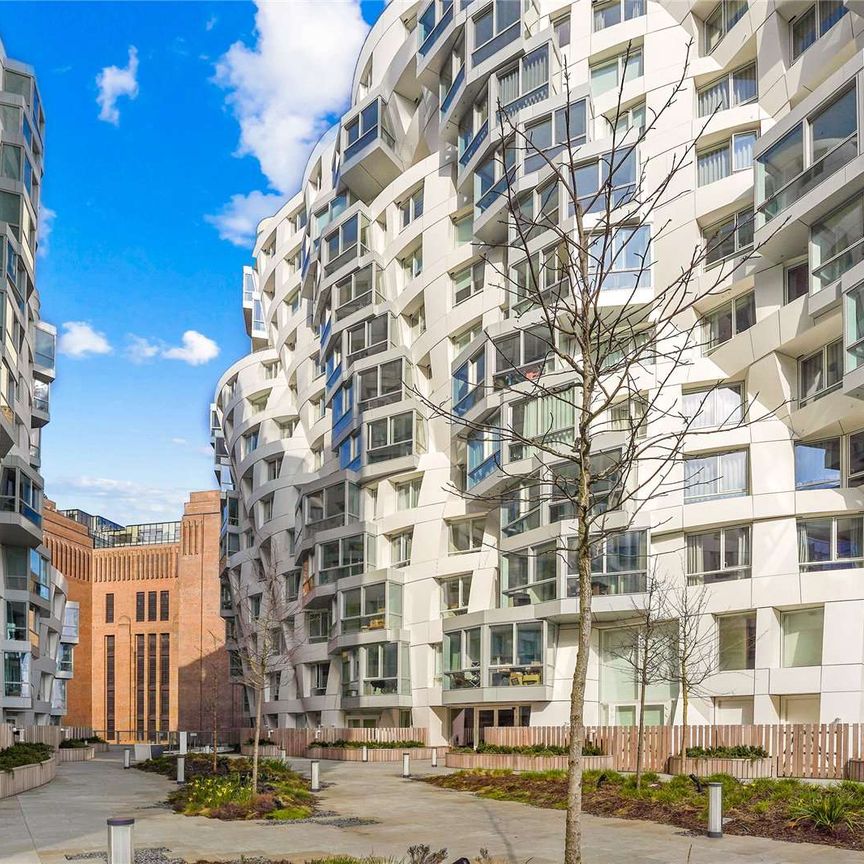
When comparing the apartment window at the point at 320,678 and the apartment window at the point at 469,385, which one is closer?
the apartment window at the point at 469,385

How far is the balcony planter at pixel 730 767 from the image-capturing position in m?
24.7

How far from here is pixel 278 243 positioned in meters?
71.1

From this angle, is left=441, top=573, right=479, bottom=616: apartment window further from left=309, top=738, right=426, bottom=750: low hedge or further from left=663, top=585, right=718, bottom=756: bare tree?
left=663, top=585, right=718, bottom=756: bare tree

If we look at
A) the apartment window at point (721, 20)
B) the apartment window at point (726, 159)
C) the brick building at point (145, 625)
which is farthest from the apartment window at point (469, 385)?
the brick building at point (145, 625)

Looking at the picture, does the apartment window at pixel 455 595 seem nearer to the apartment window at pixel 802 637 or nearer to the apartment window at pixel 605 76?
the apartment window at pixel 802 637

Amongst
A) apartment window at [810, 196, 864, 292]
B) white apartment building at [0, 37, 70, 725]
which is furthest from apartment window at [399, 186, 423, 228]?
apartment window at [810, 196, 864, 292]

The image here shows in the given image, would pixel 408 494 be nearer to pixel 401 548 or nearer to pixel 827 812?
pixel 401 548

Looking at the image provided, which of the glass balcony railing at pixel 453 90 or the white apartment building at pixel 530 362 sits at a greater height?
the glass balcony railing at pixel 453 90

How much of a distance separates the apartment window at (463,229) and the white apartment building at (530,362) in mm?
95

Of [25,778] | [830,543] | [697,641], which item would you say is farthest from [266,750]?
[830,543]

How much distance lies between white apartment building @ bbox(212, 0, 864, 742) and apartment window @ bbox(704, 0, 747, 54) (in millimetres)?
117

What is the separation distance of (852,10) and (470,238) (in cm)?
2028

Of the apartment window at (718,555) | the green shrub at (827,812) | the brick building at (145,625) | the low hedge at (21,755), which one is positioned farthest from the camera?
the brick building at (145,625)

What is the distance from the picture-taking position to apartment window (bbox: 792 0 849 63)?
3219cm
